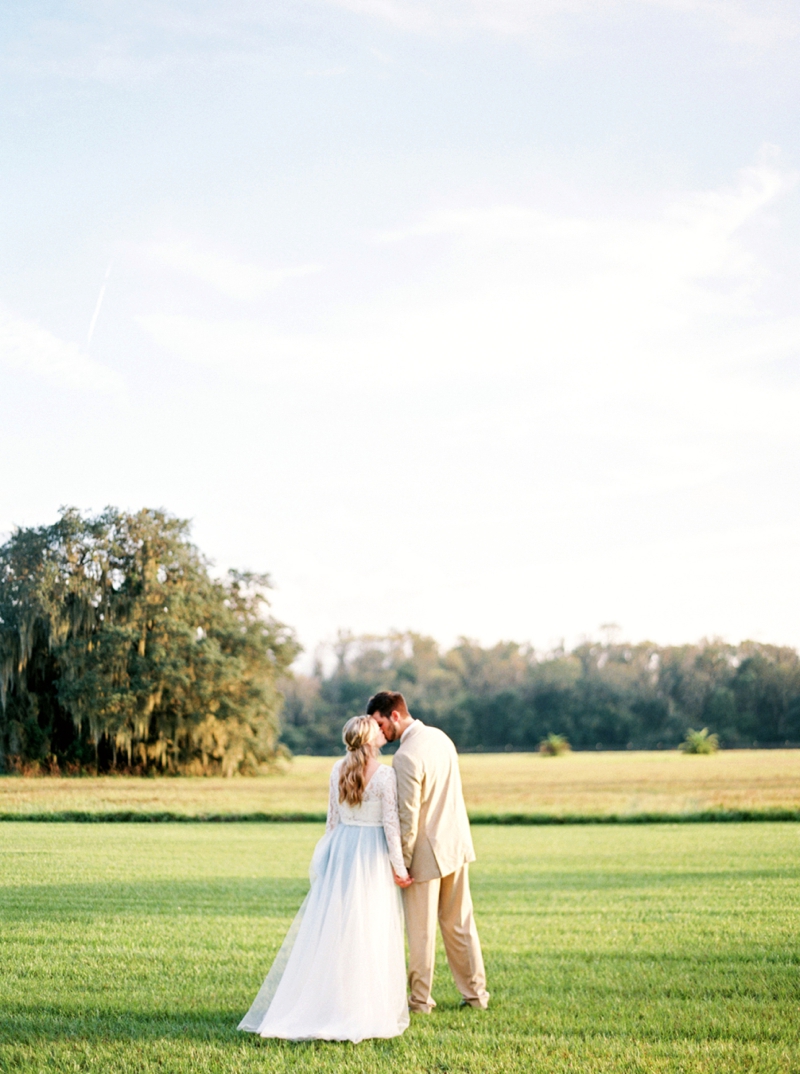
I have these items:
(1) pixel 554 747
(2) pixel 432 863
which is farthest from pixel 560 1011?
(1) pixel 554 747

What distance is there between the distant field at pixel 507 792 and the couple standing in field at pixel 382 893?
60.6 feet

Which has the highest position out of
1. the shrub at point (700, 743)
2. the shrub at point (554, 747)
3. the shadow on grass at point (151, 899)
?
the shadow on grass at point (151, 899)

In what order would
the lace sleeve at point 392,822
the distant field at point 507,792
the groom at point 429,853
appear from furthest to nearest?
the distant field at point 507,792
the groom at point 429,853
the lace sleeve at point 392,822

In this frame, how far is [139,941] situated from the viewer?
28.6 feet

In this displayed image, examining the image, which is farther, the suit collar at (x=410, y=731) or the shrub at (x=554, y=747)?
the shrub at (x=554, y=747)

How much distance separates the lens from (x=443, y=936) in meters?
6.23

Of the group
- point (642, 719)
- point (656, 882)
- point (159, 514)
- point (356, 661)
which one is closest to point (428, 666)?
point (356, 661)

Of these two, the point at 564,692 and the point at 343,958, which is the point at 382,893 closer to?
the point at 343,958

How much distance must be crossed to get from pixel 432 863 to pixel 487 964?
2411mm

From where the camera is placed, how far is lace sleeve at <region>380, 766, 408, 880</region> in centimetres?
608

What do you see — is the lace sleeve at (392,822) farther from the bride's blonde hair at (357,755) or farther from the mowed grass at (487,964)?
the mowed grass at (487,964)

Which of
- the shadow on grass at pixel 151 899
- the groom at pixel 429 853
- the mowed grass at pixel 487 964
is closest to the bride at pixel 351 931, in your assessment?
the groom at pixel 429 853

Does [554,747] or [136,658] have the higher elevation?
[136,658]

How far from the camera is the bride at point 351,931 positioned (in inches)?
223
